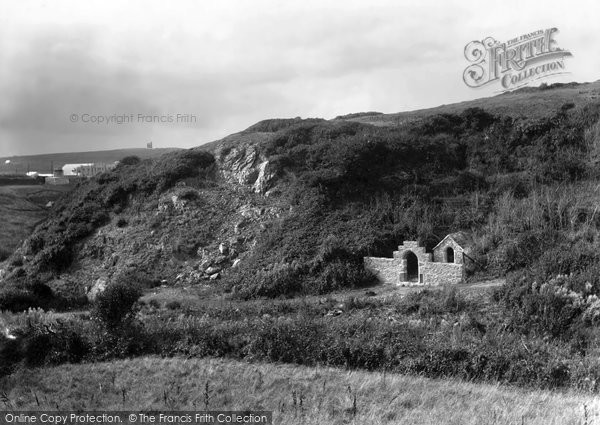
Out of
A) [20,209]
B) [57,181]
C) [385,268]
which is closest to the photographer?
[385,268]

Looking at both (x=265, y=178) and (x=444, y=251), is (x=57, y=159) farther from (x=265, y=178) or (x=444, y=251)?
(x=444, y=251)

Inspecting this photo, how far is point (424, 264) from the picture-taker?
22.6 metres

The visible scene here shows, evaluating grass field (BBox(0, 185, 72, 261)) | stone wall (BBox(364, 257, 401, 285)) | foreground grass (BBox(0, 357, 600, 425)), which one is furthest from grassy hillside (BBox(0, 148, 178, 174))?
foreground grass (BBox(0, 357, 600, 425))

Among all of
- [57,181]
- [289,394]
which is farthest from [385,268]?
[57,181]

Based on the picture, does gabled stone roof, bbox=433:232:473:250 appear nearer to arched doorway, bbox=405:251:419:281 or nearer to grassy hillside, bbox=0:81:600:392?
grassy hillside, bbox=0:81:600:392

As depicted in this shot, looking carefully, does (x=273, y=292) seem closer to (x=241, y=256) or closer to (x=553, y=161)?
(x=241, y=256)

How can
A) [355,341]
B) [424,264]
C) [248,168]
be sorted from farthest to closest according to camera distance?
[248,168], [424,264], [355,341]

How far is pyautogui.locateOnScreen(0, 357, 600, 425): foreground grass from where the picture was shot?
1073 cm

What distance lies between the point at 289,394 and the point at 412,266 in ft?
40.8

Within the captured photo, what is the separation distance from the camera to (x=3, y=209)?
4750cm

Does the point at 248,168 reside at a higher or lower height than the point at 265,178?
higher

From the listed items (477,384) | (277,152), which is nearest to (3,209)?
(277,152)

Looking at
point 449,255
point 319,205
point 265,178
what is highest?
point 265,178

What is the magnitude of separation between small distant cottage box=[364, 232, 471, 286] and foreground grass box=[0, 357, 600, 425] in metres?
9.46
